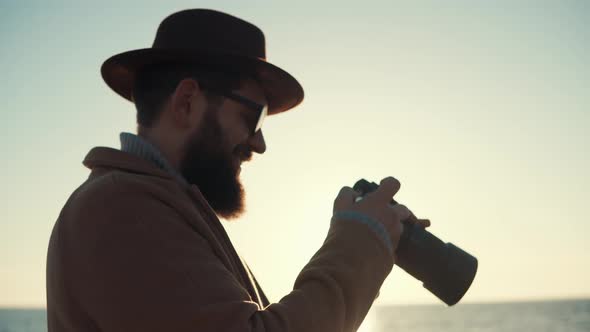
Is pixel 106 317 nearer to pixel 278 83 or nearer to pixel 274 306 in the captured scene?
pixel 274 306

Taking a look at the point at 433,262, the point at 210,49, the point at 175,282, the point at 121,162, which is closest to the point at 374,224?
the point at 433,262

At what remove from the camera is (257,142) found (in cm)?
231

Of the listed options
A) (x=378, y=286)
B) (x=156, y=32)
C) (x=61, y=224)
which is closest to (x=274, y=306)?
(x=378, y=286)

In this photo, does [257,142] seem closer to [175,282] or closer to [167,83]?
[167,83]

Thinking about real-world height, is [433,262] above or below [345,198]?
below

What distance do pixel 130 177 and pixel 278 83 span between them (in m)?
0.97

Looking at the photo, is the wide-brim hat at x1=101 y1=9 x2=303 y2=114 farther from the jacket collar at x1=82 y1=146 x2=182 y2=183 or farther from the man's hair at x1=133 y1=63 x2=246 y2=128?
the jacket collar at x1=82 y1=146 x2=182 y2=183

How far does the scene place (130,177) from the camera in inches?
71.1

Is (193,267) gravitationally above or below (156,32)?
below

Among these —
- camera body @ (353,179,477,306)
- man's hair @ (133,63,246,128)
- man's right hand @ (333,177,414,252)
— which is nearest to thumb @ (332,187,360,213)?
man's right hand @ (333,177,414,252)

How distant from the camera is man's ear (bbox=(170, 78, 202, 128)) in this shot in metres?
2.21

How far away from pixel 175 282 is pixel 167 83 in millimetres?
954

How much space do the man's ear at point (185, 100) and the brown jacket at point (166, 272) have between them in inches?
13.8

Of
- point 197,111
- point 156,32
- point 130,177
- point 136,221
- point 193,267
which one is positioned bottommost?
point 193,267
